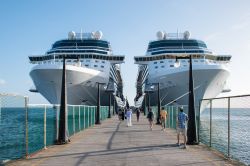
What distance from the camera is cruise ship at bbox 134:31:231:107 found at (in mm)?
44719

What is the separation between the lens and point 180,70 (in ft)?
148

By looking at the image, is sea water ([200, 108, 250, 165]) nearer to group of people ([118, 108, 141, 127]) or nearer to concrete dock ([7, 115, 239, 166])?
concrete dock ([7, 115, 239, 166])

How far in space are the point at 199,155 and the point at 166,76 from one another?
121 feet

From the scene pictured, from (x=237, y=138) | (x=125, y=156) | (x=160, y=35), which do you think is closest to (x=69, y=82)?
(x=237, y=138)

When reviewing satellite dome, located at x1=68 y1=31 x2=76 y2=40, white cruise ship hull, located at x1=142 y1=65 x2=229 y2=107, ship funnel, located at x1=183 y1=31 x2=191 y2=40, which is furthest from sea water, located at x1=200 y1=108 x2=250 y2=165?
satellite dome, located at x1=68 y1=31 x2=76 y2=40

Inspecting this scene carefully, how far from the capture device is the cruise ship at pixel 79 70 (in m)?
44.5

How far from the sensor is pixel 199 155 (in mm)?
10875

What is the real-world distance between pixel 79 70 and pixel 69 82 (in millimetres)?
1900

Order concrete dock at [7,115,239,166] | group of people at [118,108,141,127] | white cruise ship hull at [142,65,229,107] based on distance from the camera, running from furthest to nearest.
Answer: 1. white cruise ship hull at [142,65,229,107]
2. group of people at [118,108,141,127]
3. concrete dock at [7,115,239,166]

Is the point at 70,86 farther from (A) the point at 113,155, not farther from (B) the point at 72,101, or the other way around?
(A) the point at 113,155

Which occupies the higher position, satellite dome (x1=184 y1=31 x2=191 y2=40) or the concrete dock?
satellite dome (x1=184 y1=31 x2=191 y2=40)

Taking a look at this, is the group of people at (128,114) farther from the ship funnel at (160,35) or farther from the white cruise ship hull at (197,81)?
the ship funnel at (160,35)

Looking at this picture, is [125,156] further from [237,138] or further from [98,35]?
[98,35]

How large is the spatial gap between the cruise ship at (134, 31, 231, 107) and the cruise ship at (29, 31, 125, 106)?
607 centimetres
